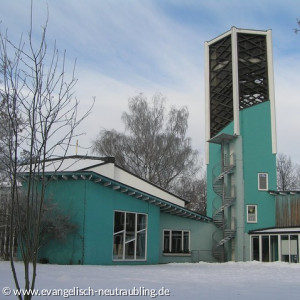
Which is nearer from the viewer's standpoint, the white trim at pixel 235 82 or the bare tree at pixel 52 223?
the bare tree at pixel 52 223

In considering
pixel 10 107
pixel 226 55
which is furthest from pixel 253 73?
pixel 10 107

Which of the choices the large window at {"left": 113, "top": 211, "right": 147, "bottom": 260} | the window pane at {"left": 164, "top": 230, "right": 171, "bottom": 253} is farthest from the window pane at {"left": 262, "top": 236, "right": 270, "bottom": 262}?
the large window at {"left": 113, "top": 211, "right": 147, "bottom": 260}

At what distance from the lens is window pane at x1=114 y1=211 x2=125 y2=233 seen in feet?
67.8

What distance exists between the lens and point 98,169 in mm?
23672

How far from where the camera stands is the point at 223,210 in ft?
94.4

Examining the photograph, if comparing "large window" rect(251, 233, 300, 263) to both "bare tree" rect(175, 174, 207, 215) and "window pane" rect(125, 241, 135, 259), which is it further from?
"bare tree" rect(175, 174, 207, 215)

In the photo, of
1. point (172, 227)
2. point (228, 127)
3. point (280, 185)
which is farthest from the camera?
point (280, 185)

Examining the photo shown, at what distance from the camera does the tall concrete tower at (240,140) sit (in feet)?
92.7

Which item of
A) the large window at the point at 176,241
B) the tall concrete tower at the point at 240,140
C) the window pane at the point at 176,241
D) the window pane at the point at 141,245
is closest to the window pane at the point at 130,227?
the window pane at the point at 141,245

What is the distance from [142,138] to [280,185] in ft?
69.3

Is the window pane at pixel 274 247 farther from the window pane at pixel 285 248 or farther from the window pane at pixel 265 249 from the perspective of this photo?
the window pane at pixel 285 248

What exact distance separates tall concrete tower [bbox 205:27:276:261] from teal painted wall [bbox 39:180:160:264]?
1012 cm

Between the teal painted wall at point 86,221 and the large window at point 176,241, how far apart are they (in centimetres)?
621

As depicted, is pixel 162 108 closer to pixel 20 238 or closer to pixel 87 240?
pixel 87 240
